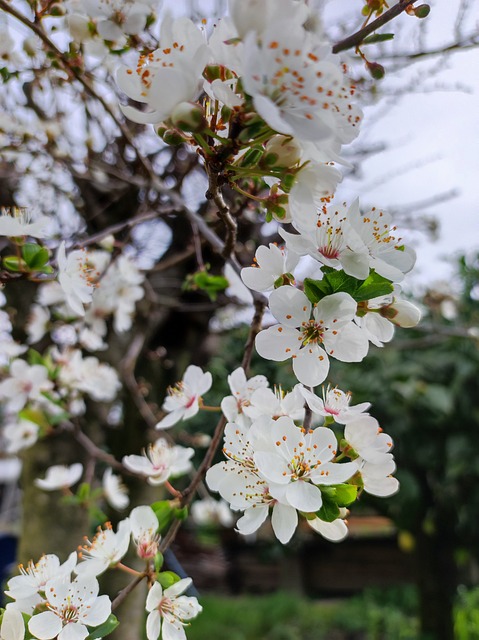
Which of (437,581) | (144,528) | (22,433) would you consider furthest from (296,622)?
(144,528)

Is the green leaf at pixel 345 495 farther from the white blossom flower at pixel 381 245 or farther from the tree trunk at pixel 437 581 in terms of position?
the tree trunk at pixel 437 581

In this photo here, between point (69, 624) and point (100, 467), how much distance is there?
2.29 meters

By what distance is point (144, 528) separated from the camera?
0.72 metres

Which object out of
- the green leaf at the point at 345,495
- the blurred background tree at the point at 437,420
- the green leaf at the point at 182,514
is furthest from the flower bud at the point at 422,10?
the blurred background tree at the point at 437,420

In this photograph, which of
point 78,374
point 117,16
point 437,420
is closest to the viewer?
point 117,16

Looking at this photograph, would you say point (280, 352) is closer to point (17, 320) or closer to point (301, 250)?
point (301, 250)

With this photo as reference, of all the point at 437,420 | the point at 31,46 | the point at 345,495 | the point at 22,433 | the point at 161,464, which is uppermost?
the point at 31,46

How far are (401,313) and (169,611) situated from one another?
456mm

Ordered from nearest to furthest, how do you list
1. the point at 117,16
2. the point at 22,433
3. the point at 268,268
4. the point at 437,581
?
the point at 268,268
the point at 117,16
the point at 22,433
the point at 437,581

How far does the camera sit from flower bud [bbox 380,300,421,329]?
641 mm

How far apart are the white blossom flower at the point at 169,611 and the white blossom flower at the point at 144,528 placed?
0.06 metres

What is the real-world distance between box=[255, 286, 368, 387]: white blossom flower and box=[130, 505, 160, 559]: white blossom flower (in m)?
0.28

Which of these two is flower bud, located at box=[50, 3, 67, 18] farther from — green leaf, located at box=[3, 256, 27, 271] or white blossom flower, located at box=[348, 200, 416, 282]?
white blossom flower, located at box=[348, 200, 416, 282]

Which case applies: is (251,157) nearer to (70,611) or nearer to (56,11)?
(70,611)
